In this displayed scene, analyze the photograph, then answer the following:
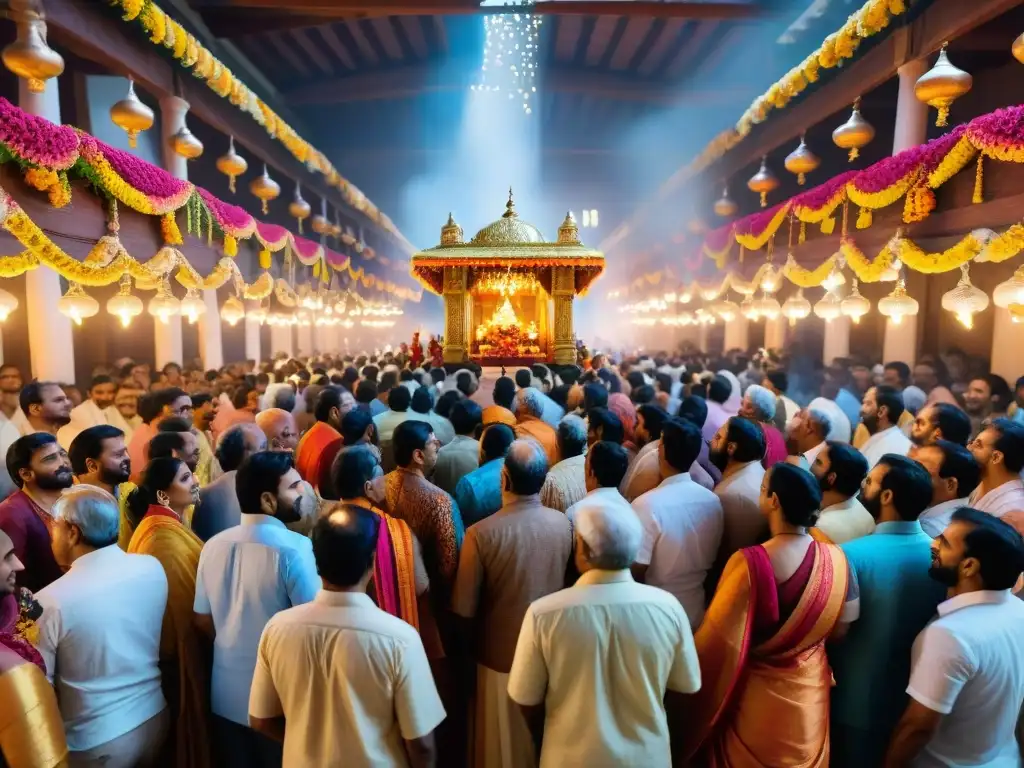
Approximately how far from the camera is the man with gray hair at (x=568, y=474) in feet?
11.4

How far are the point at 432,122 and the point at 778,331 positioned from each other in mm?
14051

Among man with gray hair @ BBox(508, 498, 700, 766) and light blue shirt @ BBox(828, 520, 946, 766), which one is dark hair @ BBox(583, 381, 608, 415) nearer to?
light blue shirt @ BBox(828, 520, 946, 766)

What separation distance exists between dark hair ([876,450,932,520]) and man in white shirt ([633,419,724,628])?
749 mm

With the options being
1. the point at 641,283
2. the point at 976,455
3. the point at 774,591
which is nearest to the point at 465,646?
the point at 774,591

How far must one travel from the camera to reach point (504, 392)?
5.96 meters

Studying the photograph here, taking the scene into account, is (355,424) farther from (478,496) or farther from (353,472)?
(353,472)

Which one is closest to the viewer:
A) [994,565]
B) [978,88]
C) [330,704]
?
[330,704]

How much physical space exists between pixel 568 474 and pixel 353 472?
1.26m

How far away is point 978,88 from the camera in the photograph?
28.7 ft

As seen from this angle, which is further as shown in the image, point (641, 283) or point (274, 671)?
point (641, 283)

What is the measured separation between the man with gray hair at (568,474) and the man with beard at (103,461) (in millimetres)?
1972

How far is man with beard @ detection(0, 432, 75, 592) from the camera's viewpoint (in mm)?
2832

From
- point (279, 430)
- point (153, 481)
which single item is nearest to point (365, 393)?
point (279, 430)

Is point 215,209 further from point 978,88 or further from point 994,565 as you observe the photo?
point 978,88
